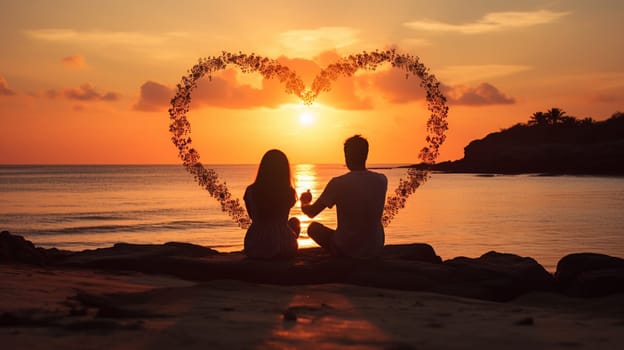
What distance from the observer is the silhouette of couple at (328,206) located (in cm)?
983

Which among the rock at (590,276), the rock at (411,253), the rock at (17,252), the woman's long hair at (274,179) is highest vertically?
the woman's long hair at (274,179)

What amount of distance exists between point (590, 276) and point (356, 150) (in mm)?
4024

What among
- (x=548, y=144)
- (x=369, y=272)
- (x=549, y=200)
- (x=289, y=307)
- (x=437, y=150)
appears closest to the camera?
(x=289, y=307)

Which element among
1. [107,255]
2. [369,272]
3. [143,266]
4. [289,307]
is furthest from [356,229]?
[107,255]

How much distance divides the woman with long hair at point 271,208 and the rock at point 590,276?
4.40 meters

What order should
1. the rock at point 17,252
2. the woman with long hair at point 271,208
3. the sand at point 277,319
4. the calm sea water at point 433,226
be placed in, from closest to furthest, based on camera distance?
the sand at point 277,319, the woman with long hair at point 271,208, the rock at point 17,252, the calm sea water at point 433,226

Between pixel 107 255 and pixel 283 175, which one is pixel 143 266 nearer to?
pixel 107 255

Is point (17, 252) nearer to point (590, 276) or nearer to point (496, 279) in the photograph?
point (496, 279)

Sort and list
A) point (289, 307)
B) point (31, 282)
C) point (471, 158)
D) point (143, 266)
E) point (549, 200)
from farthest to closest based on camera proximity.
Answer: point (471, 158), point (549, 200), point (143, 266), point (31, 282), point (289, 307)

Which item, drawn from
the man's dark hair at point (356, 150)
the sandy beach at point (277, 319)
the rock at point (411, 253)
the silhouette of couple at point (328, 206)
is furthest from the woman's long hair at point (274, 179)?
the rock at point (411, 253)

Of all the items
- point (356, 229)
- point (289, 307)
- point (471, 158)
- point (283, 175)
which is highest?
point (471, 158)

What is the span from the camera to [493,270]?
Result: 34.3ft

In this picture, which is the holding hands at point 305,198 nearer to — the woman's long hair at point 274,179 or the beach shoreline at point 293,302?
the woman's long hair at point 274,179

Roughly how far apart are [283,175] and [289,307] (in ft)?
10.1
